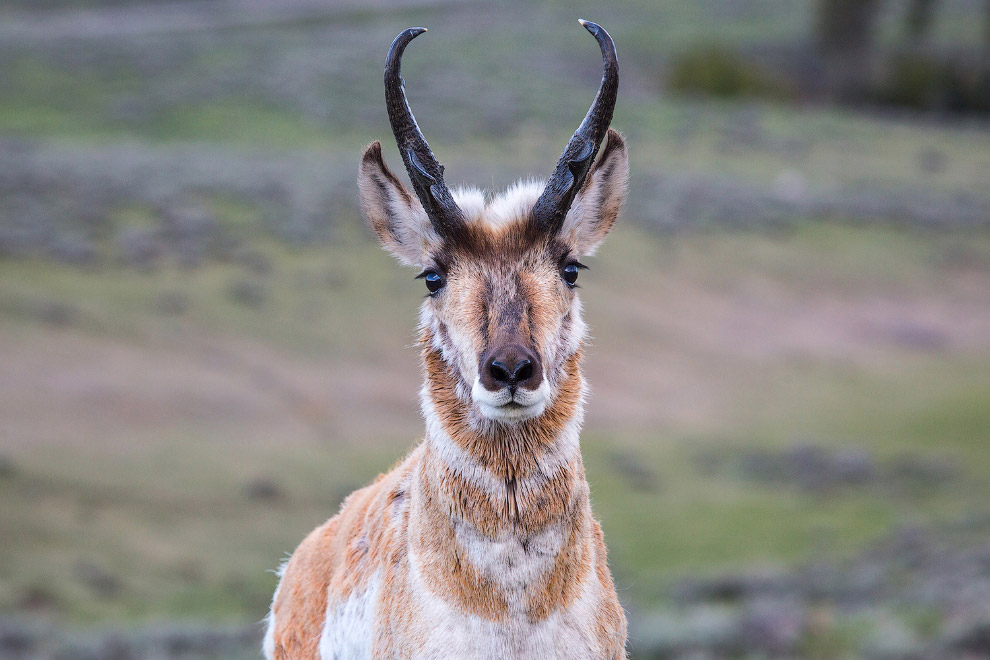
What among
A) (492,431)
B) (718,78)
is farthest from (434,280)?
(718,78)

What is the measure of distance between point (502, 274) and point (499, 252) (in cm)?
14

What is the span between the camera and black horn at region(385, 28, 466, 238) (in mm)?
4887

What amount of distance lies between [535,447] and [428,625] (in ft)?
3.15

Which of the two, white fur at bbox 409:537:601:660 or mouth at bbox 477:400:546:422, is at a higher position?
mouth at bbox 477:400:546:422

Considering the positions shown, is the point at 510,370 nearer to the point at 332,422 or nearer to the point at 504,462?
the point at 504,462

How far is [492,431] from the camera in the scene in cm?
477

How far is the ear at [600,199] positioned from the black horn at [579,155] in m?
0.26

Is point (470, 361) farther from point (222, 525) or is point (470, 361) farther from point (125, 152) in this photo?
point (125, 152)

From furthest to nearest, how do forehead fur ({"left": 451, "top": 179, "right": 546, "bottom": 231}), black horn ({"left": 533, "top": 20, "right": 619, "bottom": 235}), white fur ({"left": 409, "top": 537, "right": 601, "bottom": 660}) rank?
forehead fur ({"left": 451, "top": 179, "right": 546, "bottom": 231}) < black horn ({"left": 533, "top": 20, "right": 619, "bottom": 235}) < white fur ({"left": 409, "top": 537, "right": 601, "bottom": 660})

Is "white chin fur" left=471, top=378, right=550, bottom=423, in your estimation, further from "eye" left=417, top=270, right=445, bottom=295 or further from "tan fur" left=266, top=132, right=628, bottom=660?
"eye" left=417, top=270, right=445, bottom=295

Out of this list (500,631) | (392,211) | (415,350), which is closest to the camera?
(500,631)

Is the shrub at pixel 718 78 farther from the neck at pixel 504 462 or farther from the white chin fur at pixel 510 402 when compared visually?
the white chin fur at pixel 510 402

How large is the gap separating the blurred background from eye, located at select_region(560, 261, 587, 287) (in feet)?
28.0

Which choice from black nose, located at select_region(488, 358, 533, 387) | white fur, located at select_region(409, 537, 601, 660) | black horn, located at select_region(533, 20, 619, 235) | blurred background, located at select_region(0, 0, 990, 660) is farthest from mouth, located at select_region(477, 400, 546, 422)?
blurred background, located at select_region(0, 0, 990, 660)
